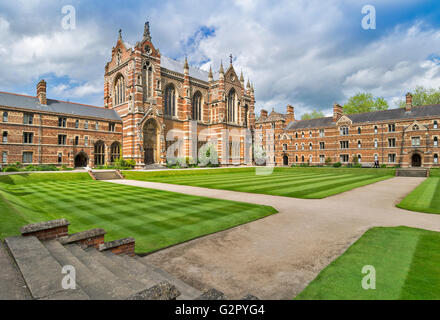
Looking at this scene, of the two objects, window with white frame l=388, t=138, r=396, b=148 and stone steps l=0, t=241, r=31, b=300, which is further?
window with white frame l=388, t=138, r=396, b=148

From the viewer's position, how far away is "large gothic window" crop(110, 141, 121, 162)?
41756mm

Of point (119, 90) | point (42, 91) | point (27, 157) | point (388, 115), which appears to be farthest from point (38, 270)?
point (388, 115)

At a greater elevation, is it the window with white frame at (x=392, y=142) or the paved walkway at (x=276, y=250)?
the window with white frame at (x=392, y=142)

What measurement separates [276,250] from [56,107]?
43827 mm

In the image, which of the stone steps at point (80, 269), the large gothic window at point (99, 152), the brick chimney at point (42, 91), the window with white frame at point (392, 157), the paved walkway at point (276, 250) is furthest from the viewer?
the window with white frame at point (392, 157)

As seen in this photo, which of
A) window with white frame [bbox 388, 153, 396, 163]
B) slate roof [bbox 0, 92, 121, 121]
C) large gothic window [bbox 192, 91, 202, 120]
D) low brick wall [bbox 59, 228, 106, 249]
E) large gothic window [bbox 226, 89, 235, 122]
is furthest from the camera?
large gothic window [bbox 226, 89, 235, 122]

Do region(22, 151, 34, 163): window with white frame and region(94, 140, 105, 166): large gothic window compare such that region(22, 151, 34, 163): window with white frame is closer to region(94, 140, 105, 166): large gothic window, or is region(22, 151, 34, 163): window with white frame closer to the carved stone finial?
region(94, 140, 105, 166): large gothic window

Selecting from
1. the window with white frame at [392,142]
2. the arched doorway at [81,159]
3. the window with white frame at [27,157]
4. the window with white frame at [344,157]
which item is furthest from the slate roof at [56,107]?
the window with white frame at [392,142]

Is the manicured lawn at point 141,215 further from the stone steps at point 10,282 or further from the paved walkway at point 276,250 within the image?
the stone steps at point 10,282

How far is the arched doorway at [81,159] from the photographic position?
3906cm

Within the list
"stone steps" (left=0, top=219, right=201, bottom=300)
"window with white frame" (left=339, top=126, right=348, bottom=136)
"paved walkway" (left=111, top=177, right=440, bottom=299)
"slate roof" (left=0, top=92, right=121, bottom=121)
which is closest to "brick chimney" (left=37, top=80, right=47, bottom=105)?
"slate roof" (left=0, top=92, right=121, bottom=121)

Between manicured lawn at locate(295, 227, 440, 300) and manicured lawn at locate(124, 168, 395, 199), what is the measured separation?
7.91m

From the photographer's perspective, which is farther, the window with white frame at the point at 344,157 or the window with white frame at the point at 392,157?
the window with white frame at the point at 344,157

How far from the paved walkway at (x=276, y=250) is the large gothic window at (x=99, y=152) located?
38.7 metres
